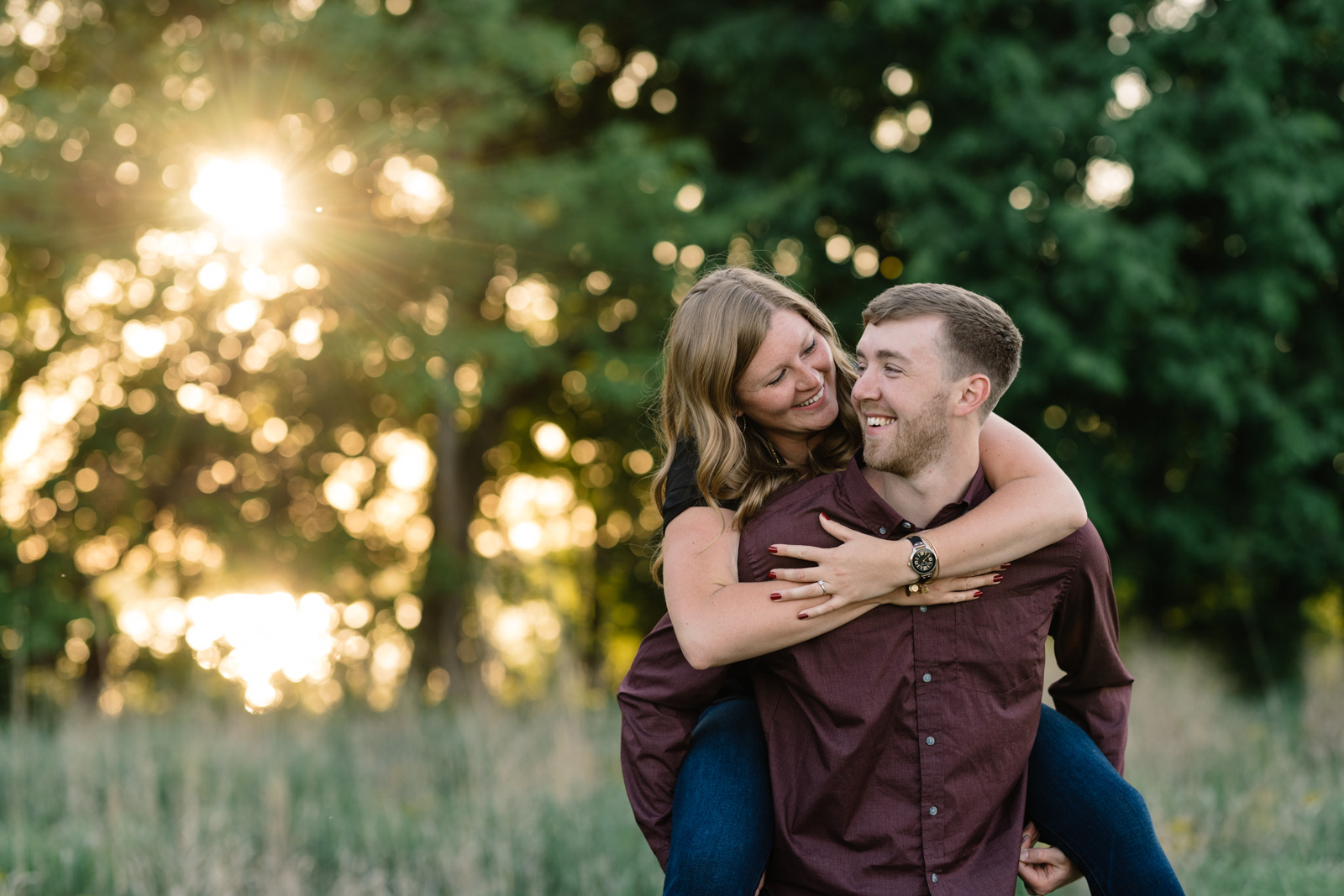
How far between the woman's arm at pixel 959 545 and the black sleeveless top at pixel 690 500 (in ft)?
0.98

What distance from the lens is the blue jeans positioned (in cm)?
220

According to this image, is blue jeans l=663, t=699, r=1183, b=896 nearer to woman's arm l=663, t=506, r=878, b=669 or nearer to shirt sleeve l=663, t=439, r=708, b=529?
woman's arm l=663, t=506, r=878, b=669

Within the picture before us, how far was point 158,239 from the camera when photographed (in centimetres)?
865

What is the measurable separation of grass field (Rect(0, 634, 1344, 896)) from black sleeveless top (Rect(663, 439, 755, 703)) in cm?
221

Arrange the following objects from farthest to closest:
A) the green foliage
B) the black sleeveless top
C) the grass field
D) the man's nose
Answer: the green foliage, the grass field, the black sleeveless top, the man's nose

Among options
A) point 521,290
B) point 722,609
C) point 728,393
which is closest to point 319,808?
point 728,393

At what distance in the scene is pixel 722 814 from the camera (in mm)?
2230

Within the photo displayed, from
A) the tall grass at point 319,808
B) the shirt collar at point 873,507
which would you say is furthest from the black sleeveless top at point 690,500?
the tall grass at point 319,808

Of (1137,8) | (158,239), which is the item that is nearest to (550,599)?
(158,239)

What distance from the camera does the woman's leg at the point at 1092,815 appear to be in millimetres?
2256

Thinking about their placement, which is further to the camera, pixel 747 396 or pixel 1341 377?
pixel 1341 377

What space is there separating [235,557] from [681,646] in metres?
7.96

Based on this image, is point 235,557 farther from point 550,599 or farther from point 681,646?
point 681,646

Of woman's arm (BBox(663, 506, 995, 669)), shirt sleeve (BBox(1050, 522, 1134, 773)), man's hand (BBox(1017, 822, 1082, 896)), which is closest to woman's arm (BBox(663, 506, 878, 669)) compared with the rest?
woman's arm (BBox(663, 506, 995, 669))
